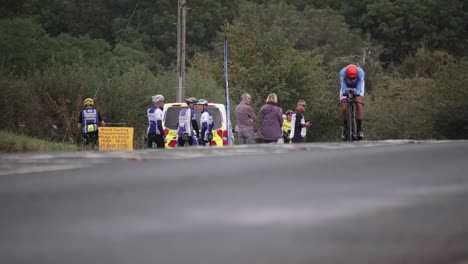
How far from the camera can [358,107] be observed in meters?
Result: 13.2

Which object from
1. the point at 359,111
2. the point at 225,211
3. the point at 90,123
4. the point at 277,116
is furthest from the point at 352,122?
the point at 225,211

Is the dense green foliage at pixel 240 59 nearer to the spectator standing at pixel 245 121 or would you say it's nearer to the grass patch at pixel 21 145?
the grass patch at pixel 21 145

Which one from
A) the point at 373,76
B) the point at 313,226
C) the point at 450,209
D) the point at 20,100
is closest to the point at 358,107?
the point at 450,209

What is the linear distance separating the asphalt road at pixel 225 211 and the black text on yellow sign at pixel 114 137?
761 inches

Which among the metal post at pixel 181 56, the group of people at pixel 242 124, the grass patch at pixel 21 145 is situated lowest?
the grass patch at pixel 21 145

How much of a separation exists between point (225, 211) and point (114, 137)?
813 inches

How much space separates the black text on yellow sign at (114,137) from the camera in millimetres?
21938

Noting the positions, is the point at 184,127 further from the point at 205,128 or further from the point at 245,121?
the point at 245,121

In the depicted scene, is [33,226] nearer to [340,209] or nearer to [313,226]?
[313,226]

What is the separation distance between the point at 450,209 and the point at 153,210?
1174 mm

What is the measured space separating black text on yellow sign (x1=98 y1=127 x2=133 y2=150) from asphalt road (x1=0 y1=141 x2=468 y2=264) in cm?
1933

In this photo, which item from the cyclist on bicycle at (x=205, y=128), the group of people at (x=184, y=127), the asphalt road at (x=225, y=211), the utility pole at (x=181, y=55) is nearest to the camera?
the asphalt road at (x=225, y=211)

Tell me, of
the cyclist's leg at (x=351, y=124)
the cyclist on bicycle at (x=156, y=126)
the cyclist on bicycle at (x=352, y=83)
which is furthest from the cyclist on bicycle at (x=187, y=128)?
the cyclist on bicycle at (x=352, y=83)

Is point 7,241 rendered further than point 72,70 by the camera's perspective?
No
